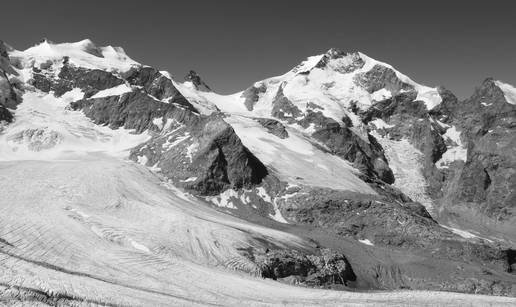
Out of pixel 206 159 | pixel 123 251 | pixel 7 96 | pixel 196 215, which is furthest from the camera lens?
pixel 7 96

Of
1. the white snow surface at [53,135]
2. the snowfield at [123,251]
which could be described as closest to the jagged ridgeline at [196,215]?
the snowfield at [123,251]

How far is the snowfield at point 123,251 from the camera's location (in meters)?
35.8

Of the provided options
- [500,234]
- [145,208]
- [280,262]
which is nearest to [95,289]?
[280,262]

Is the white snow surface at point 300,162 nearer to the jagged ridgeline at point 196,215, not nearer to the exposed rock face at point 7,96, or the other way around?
the jagged ridgeline at point 196,215

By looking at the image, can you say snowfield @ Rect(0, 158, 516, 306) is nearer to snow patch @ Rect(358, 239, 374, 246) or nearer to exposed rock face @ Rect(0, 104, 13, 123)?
snow patch @ Rect(358, 239, 374, 246)

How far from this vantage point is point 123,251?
170 ft

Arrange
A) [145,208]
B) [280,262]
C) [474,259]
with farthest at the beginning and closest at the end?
[474,259] → [145,208] → [280,262]

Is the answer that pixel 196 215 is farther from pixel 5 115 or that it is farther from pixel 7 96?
pixel 7 96

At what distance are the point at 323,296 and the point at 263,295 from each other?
5.72m

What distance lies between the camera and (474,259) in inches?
4060

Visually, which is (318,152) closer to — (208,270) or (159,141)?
(159,141)

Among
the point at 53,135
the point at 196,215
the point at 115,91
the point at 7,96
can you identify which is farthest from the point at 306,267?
the point at 115,91

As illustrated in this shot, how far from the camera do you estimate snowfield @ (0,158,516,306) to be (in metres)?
35.8

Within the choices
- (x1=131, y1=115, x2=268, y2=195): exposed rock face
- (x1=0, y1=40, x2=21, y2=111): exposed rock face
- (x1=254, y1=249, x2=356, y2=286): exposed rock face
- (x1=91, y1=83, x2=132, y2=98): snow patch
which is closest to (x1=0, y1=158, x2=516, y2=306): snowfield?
(x1=254, y1=249, x2=356, y2=286): exposed rock face
